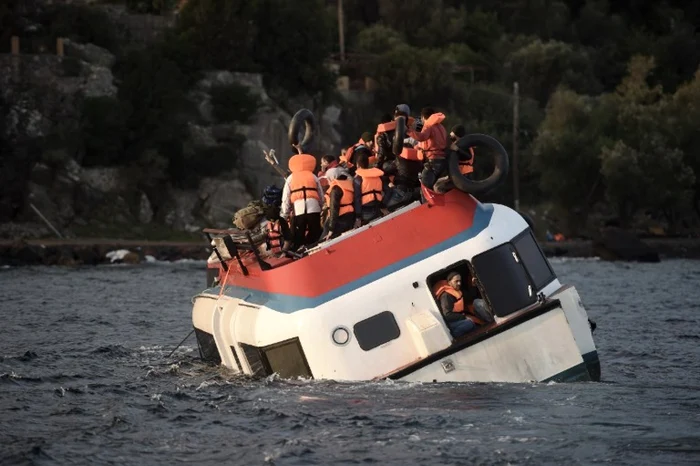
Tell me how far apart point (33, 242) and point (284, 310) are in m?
40.4

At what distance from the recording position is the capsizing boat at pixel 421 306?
1853cm

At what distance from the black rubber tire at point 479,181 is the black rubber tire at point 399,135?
941 mm

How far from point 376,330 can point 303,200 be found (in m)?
2.82

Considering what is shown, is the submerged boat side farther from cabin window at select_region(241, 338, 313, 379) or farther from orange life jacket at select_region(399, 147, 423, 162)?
orange life jacket at select_region(399, 147, 423, 162)

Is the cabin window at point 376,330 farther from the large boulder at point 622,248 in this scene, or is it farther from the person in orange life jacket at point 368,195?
the large boulder at point 622,248

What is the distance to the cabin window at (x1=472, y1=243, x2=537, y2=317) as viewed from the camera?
744 inches

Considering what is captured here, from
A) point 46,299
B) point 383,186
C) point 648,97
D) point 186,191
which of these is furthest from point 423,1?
point 383,186

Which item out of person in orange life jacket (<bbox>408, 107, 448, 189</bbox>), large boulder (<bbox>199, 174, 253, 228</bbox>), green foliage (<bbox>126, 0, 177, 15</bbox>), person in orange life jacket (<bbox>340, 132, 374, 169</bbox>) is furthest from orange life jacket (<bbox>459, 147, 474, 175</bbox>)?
green foliage (<bbox>126, 0, 177, 15</bbox>)

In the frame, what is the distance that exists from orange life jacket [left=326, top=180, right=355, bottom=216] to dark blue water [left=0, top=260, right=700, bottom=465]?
2.49 meters

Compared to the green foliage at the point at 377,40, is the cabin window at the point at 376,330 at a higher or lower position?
higher

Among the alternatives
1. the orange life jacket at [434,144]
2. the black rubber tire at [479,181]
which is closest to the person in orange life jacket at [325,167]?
the orange life jacket at [434,144]


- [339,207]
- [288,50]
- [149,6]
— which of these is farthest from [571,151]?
[339,207]

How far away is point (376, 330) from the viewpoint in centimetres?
1862

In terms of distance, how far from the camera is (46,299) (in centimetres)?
3828
